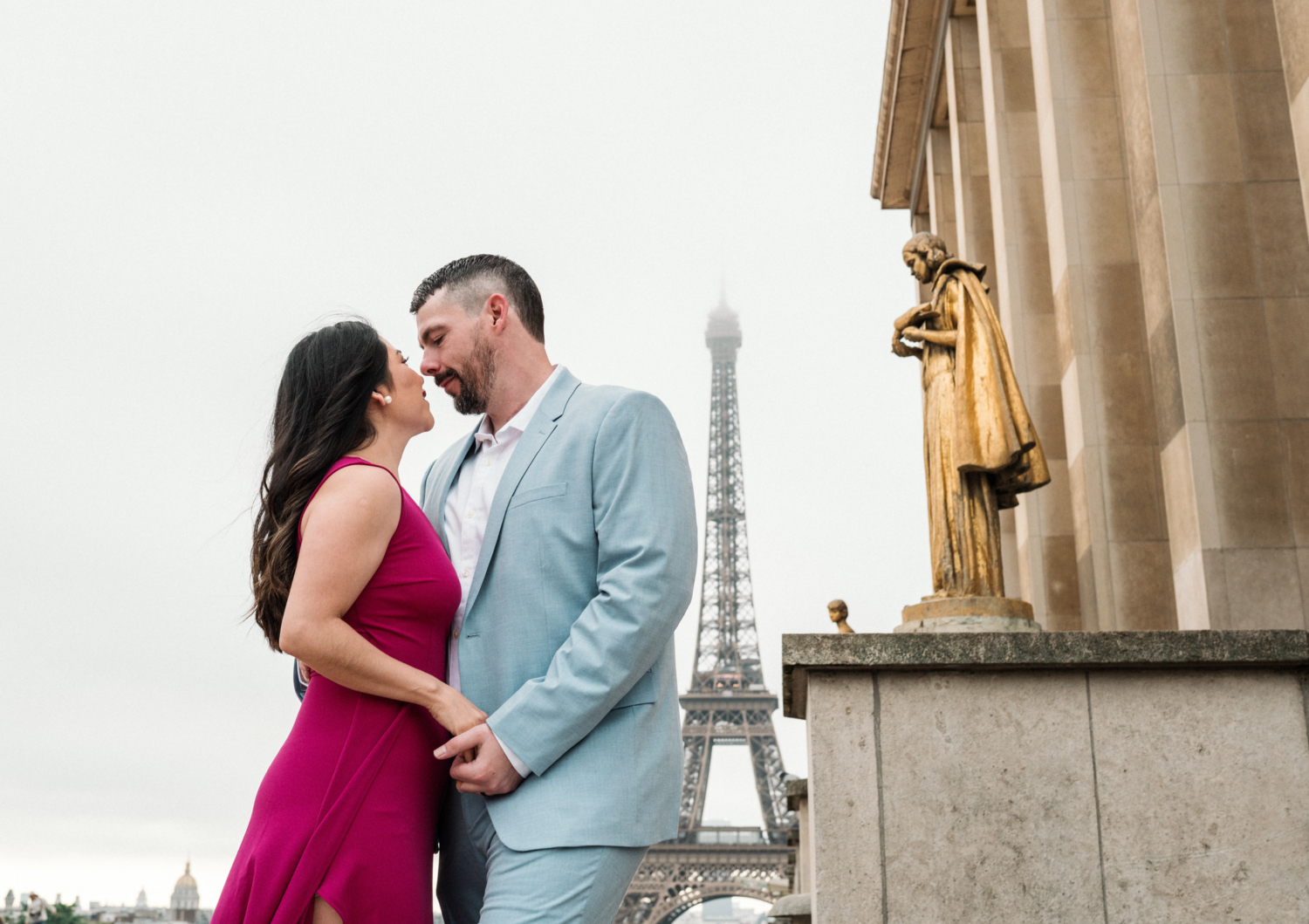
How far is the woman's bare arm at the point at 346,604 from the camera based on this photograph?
9.35ft

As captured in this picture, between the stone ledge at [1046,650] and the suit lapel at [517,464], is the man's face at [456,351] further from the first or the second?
the stone ledge at [1046,650]

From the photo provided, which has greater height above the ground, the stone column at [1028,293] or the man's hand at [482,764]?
the stone column at [1028,293]

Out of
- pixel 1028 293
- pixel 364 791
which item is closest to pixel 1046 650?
pixel 364 791

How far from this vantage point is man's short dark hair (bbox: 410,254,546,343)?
338cm

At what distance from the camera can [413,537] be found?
10.2 ft

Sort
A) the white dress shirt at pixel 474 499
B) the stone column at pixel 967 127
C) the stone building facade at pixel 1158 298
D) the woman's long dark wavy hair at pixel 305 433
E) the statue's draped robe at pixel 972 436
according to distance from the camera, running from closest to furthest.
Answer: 1. the woman's long dark wavy hair at pixel 305 433
2. the white dress shirt at pixel 474 499
3. the statue's draped robe at pixel 972 436
4. the stone building facade at pixel 1158 298
5. the stone column at pixel 967 127

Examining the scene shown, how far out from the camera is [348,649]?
112 inches

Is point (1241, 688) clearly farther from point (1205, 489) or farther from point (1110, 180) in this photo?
point (1110, 180)

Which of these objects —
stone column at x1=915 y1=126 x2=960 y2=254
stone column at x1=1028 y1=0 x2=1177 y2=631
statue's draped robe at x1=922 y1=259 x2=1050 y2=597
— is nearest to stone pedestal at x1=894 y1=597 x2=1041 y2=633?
statue's draped robe at x1=922 y1=259 x2=1050 y2=597

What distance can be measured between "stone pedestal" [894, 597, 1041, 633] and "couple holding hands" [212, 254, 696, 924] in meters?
4.54

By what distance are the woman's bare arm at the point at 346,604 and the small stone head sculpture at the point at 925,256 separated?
6322 millimetres

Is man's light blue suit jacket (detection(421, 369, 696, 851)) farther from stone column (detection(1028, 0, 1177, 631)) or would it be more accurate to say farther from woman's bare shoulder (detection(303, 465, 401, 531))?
stone column (detection(1028, 0, 1177, 631))

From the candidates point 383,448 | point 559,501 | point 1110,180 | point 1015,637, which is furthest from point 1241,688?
point 1110,180

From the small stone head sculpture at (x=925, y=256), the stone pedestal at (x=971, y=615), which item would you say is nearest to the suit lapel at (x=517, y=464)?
the stone pedestal at (x=971, y=615)
